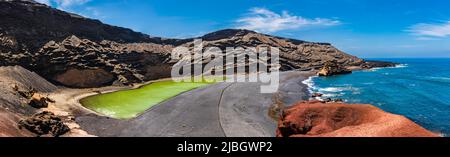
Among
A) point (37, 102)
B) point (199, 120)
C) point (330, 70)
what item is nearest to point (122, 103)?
point (37, 102)

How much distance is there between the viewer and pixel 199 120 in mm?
36094

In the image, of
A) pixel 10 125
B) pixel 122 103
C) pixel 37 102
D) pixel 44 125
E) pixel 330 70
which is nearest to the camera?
pixel 10 125

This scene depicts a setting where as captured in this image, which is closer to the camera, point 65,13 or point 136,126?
point 136,126

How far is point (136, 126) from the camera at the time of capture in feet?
114

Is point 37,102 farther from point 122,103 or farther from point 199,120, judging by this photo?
point 199,120

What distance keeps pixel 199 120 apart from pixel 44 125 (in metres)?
14.1

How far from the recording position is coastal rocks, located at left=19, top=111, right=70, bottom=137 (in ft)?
97.7

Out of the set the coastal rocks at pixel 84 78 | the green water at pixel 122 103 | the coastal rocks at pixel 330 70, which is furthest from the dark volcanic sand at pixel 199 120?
the coastal rocks at pixel 330 70

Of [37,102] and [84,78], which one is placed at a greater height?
[84,78]

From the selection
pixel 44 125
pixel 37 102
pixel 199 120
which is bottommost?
pixel 199 120

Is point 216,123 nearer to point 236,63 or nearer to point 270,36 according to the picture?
point 236,63

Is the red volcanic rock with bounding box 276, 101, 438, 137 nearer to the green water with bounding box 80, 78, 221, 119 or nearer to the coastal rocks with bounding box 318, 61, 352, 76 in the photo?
the green water with bounding box 80, 78, 221, 119
